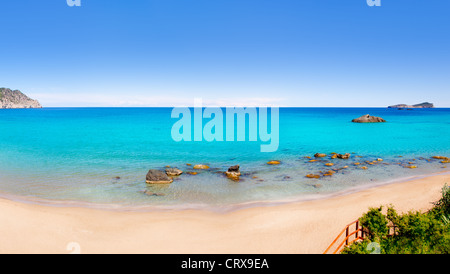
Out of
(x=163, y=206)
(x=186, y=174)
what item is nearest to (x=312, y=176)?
(x=186, y=174)

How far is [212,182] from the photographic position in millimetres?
24750

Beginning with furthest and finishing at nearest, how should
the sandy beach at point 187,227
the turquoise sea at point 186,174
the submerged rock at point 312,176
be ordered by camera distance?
the submerged rock at point 312,176
the turquoise sea at point 186,174
the sandy beach at point 187,227

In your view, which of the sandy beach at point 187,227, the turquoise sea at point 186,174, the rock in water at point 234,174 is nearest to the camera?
the sandy beach at point 187,227

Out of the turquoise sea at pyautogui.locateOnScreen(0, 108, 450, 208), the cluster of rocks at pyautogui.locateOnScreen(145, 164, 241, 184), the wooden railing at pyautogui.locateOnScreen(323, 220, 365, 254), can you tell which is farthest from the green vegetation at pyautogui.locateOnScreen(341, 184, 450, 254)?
the cluster of rocks at pyautogui.locateOnScreen(145, 164, 241, 184)

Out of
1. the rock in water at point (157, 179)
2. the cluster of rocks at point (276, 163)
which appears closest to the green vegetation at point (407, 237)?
the cluster of rocks at point (276, 163)

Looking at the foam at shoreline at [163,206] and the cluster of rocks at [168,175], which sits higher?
the cluster of rocks at [168,175]

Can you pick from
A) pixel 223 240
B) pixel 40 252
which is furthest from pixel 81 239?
pixel 223 240

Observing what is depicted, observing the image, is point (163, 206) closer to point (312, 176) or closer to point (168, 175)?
point (168, 175)

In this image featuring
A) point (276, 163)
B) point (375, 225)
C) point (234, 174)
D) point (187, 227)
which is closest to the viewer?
point (375, 225)

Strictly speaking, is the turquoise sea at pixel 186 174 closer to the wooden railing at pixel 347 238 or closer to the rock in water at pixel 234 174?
the rock in water at pixel 234 174

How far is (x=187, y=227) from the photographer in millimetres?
15336

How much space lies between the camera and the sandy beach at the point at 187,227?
12.9 metres
